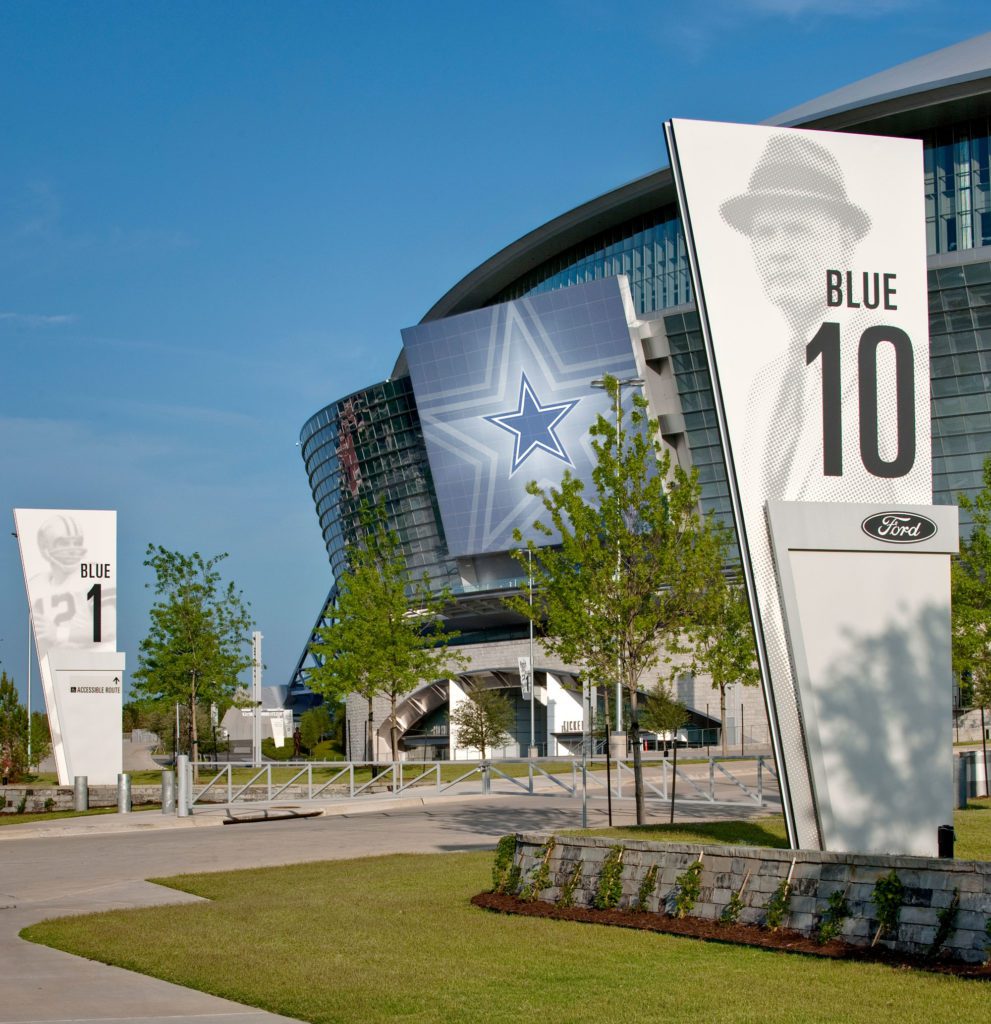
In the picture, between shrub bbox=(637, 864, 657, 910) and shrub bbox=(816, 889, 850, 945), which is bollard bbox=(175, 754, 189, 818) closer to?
shrub bbox=(637, 864, 657, 910)

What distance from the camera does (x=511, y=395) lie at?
82.1 metres

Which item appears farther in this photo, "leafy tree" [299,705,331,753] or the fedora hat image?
"leafy tree" [299,705,331,753]

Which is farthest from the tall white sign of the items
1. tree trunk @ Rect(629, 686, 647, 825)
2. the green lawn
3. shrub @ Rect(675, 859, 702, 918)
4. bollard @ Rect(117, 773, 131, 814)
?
shrub @ Rect(675, 859, 702, 918)

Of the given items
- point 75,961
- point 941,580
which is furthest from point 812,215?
point 75,961

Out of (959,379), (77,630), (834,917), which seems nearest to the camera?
(834,917)

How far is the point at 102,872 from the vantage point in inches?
864

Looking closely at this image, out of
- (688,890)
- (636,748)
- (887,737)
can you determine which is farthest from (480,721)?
(688,890)

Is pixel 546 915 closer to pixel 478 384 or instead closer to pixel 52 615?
pixel 52 615

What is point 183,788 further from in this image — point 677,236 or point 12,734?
point 677,236

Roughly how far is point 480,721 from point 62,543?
2456 cm

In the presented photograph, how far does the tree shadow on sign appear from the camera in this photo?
52.9ft

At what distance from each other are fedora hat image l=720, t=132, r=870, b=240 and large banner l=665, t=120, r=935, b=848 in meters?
0.01

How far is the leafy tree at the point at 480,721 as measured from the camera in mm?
64750

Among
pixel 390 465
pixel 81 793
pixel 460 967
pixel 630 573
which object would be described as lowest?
pixel 81 793
